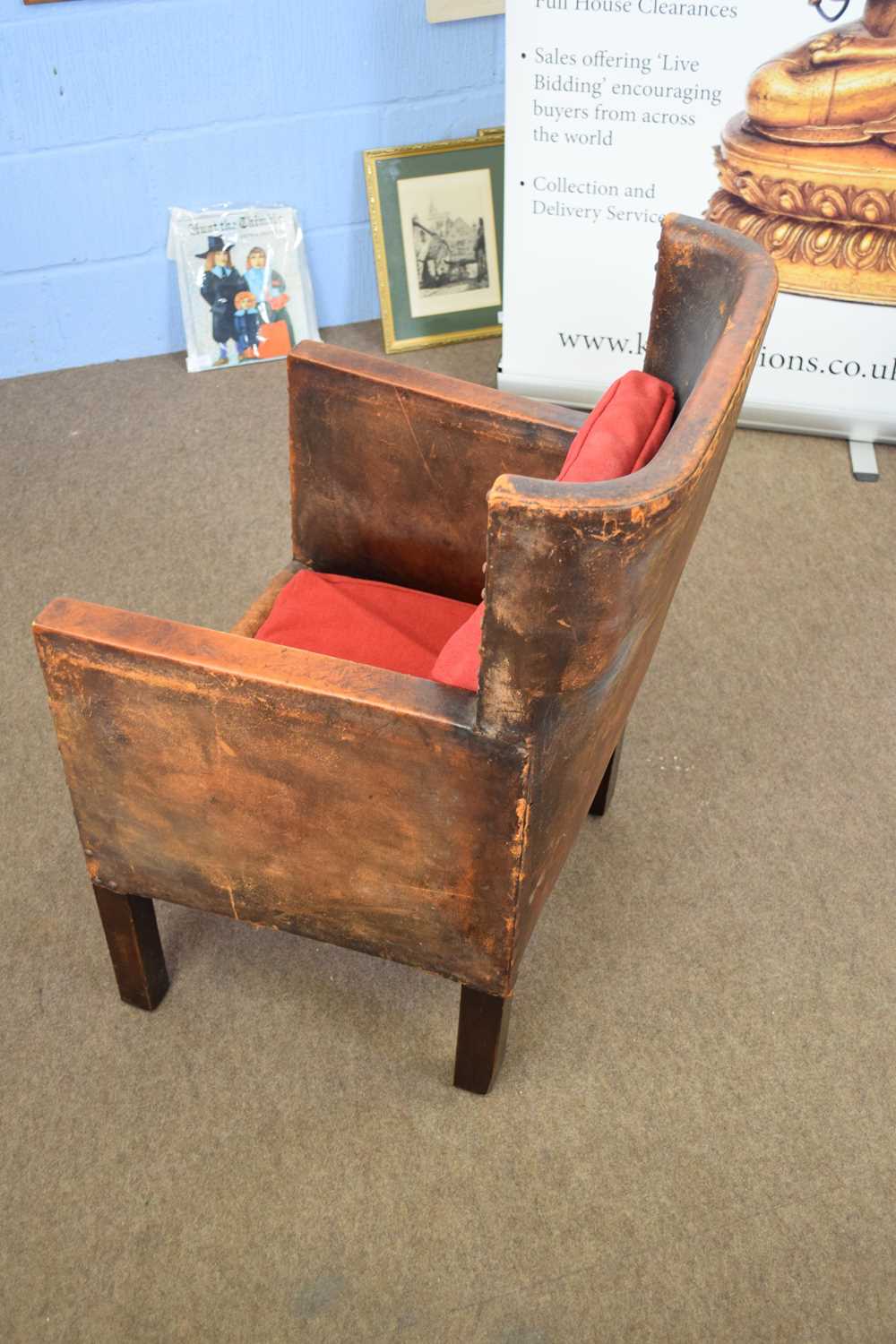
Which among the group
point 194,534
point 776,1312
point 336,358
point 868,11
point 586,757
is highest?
point 868,11

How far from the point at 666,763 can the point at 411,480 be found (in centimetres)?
70

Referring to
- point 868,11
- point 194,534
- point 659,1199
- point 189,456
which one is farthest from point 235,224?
point 659,1199

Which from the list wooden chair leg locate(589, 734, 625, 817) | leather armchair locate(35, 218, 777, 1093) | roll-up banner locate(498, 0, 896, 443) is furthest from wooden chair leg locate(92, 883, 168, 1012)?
roll-up banner locate(498, 0, 896, 443)

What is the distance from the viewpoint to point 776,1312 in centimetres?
148

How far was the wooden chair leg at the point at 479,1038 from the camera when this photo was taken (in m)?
1.55

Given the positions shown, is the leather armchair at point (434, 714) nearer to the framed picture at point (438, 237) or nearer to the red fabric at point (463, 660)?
the red fabric at point (463, 660)

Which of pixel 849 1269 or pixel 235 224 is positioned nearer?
pixel 849 1269

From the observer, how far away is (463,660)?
1287mm

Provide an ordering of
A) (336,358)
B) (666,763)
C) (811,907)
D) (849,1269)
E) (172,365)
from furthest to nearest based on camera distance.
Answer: (172,365) < (666,763) < (811,907) < (336,358) < (849,1269)

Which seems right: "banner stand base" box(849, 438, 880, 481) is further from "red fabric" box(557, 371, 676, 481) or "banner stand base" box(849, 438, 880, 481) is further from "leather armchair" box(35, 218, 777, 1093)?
"red fabric" box(557, 371, 676, 481)

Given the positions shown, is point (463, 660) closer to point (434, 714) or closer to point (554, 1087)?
point (434, 714)

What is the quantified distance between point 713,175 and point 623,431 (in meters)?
1.42

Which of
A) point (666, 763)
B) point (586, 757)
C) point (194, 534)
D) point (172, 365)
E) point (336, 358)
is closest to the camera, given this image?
point (586, 757)

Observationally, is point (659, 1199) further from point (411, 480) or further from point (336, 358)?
point (336, 358)
